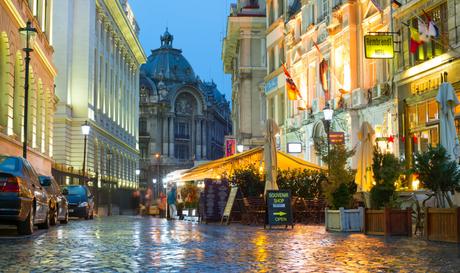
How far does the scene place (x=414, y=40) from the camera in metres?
26.2

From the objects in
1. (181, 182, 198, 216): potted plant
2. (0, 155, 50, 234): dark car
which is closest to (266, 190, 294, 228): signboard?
(0, 155, 50, 234): dark car

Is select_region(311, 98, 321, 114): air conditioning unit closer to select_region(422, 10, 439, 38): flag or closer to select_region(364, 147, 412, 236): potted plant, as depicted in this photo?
select_region(422, 10, 439, 38): flag

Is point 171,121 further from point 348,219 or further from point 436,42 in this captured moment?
point 348,219

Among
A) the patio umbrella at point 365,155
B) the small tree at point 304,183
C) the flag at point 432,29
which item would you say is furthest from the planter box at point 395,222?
the small tree at point 304,183

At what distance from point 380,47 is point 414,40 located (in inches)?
94.8

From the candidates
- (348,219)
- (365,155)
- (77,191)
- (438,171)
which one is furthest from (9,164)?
(77,191)

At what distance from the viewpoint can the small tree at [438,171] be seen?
15469 mm

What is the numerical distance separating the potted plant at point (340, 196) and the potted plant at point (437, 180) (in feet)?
12.8

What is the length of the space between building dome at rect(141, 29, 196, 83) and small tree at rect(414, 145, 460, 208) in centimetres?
11518

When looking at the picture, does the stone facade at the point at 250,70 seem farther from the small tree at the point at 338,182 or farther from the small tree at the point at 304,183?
the small tree at the point at 338,182

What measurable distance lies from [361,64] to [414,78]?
671cm

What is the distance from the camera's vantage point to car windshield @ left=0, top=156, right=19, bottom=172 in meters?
16.1

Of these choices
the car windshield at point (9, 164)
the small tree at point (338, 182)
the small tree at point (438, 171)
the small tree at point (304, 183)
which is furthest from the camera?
the small tree at point (304, 183)

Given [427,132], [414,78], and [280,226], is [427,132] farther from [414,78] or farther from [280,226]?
[280,226]
